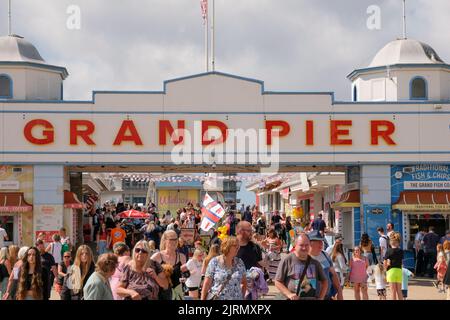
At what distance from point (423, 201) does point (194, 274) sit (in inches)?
572

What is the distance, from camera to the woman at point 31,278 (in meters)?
11.5

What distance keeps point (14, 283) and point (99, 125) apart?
16650 millimetres

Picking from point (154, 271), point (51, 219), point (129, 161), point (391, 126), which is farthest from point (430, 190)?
point (154, 271)

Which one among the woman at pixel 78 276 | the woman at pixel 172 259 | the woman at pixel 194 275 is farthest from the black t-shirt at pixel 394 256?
the woman at pixel 78 276

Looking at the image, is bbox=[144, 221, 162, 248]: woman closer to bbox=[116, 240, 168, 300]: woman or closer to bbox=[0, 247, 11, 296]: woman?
bbox=[0, 247, 11, 296]: woman

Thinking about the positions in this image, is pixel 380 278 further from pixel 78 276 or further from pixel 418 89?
pixel 418 89

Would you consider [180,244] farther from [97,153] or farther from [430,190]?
[430,190]

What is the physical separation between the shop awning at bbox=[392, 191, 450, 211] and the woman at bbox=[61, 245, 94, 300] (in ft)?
58.0

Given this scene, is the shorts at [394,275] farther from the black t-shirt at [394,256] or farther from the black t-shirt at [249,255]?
the black t-shirt at [249,255]

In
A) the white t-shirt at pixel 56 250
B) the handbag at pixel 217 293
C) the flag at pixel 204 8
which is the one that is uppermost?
the flag at pixel 204 8

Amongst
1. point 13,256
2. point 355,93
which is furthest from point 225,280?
point 355,93

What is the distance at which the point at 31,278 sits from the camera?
11.7m
